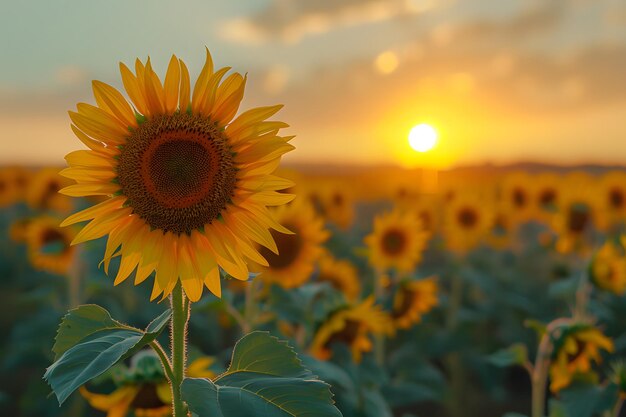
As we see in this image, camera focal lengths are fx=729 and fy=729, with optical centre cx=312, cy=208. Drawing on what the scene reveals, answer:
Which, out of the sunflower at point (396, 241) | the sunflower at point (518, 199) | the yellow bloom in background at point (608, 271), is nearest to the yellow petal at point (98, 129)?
the yellow bloom in background at point (608, 271)

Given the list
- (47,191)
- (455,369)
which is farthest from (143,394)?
(47,191)

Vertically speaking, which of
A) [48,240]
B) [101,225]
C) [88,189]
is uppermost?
[88,189]

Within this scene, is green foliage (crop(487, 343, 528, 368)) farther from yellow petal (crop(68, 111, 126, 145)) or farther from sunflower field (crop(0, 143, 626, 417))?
yellow petal (crop(68, 111, 126, 145))

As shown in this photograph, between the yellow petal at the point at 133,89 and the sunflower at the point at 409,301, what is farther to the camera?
the sunflower at the point at 409,301

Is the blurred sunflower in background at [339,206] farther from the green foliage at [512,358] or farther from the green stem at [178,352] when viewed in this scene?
the green stem at [178,352]

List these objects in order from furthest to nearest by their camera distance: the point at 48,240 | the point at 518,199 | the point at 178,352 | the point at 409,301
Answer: the point at 518,199, the point at 48,240, the point at 409,301, the point at 178,352

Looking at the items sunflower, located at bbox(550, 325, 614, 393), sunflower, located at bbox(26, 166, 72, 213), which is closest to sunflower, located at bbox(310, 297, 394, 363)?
sunflower, located at bbox(550, 325, 614, 393)

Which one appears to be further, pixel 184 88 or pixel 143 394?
pixel 143 394

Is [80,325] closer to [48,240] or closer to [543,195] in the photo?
[48,240]
